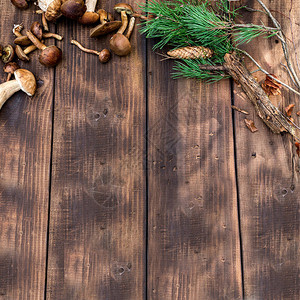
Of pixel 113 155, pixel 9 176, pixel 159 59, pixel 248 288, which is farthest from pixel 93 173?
pixel 248 288

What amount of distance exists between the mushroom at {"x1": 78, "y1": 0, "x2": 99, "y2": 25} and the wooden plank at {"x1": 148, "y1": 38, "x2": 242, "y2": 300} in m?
0.17

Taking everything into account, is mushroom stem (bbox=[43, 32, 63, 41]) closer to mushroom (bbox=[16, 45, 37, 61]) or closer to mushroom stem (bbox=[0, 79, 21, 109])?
mushroom (bbox=[16, 45, 37, 61])

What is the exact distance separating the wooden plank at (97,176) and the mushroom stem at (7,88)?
0.10 meters

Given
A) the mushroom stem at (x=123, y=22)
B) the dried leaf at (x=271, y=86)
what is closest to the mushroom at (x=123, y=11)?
the mushroom stem at (x=123, y=22)

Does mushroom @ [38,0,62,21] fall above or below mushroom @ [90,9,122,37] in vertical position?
above

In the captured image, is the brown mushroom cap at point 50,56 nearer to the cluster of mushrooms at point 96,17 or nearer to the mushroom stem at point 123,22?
the cluster of mushrooms at point 96,17

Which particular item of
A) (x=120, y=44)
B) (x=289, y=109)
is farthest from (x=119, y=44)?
(x=289, y=109)

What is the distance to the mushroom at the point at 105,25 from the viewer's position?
80 cm

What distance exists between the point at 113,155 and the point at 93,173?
7cm

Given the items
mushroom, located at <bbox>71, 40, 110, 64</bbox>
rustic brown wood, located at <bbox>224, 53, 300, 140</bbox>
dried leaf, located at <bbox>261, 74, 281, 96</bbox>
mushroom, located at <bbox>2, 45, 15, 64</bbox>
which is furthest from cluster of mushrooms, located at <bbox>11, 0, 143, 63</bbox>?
dried leaf, located at <bbox>261, 74, 281, 96</bbox>

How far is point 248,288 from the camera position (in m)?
0.81

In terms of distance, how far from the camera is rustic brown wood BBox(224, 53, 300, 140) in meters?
0.80

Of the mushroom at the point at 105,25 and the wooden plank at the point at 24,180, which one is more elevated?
the mushroom at the point at 105,25

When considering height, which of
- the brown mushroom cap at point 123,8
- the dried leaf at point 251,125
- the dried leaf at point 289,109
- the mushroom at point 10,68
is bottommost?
the dried leaf at point 251,125
